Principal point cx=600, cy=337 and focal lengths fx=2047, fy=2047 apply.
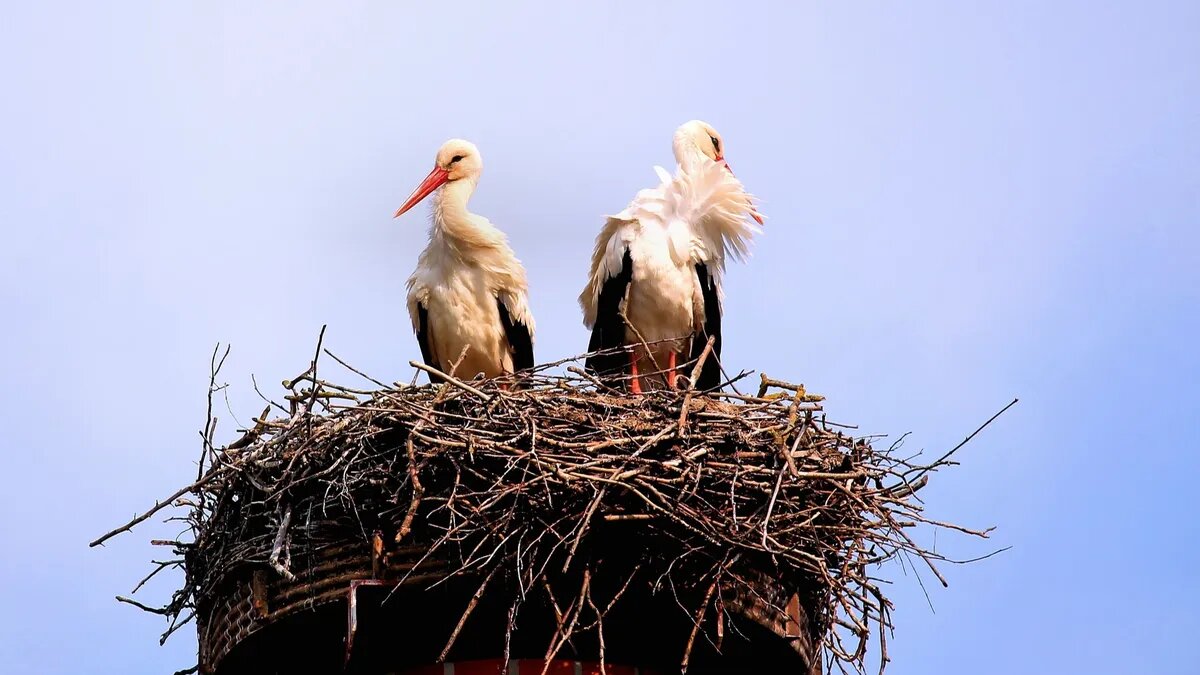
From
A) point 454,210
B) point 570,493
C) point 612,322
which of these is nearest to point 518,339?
point 612,322

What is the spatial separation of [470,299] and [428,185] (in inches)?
31.0

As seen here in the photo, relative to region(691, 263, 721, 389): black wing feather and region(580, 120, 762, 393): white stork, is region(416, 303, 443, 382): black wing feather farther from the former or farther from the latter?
region(691, 263, 721, 389): black wing feather

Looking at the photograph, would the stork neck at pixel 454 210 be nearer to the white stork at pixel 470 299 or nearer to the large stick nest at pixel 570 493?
the white stork at pixel 470 299

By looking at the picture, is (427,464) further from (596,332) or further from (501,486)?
(596,332)

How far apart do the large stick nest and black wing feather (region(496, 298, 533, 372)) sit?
1.95 metres

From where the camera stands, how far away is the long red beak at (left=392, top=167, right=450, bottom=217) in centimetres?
968

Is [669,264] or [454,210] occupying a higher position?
[454,210]

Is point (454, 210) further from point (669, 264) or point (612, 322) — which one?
point (669, 264)

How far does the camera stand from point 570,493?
21.7 feet

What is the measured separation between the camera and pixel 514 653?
23.6ft

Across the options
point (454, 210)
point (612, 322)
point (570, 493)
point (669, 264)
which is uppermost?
point (454, 210)

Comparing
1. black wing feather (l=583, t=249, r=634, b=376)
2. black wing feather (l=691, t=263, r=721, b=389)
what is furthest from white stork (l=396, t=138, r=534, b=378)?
black wing feather (l=691, t=263, r=721, b=389)

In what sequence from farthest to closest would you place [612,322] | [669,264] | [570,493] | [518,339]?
[518,339] < [612,322] < [669,264] < [570,493]

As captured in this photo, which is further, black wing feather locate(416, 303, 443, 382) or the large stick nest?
black wing feather locate(416, 303, 443, 382)
